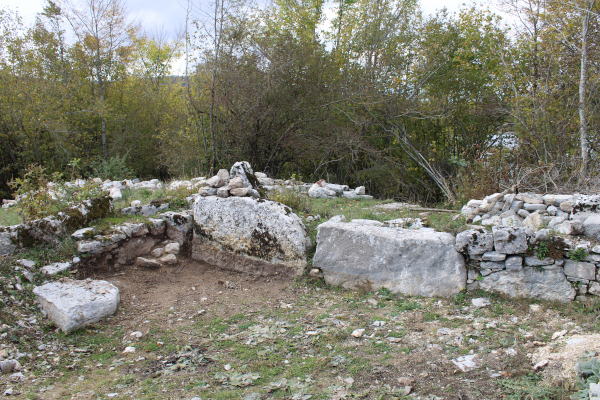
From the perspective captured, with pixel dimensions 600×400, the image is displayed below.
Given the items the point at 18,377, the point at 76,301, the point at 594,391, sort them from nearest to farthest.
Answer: the point at 594,391 < the point at 18,377 < the point at 76,301

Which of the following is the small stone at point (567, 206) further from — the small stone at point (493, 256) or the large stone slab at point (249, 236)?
the large stone slab at point (249, 236)

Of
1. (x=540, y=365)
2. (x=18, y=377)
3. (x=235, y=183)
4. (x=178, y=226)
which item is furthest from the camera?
(x=235, y=183)

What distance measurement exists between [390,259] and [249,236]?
70.2 inches

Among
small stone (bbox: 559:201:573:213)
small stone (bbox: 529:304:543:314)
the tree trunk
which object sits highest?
the tree trunk

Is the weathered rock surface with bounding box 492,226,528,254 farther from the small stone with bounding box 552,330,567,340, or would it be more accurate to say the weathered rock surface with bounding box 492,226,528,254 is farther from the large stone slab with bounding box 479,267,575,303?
the small stone with bounding box 552,330,567,340

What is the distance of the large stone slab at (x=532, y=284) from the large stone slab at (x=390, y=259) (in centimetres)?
30

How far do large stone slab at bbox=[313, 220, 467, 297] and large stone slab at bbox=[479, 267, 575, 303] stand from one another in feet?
0.99

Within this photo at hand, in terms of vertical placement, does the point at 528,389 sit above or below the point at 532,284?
below

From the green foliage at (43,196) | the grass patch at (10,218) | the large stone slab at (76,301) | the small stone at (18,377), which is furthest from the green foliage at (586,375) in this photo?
the grass patch at (10,218)

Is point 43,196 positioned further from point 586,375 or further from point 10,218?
point 586,375

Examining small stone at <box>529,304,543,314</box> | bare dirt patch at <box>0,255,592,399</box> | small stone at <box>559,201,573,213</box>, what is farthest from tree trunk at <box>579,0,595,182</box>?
bare dirt patch at <box>0,255,592,399</box>

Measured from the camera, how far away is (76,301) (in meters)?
3.67

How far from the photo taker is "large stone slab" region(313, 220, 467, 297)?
163 inches

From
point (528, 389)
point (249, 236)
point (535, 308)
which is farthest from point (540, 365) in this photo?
point (249, 236)
